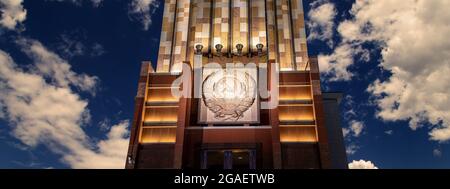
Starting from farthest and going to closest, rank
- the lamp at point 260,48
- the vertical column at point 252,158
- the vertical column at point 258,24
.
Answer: the vertical column at point 258,24, the lamp at point 260,48, the vertical column at point 252,158

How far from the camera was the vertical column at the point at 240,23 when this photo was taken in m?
19.3

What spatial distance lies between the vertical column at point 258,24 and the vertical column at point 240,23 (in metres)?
0.40

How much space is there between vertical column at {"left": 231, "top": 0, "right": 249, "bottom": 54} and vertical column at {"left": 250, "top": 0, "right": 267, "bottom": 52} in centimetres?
40

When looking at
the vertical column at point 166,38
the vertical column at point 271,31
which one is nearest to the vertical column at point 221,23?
the vertical column at point 271,31

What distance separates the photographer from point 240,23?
65.1 ft

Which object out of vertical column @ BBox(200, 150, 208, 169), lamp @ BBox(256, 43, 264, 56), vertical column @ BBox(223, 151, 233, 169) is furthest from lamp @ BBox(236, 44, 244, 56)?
vertical column @ BBox(200, 150, 208, 169)

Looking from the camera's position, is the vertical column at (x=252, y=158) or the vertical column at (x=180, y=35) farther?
the vertical column at (x=180, y=35)

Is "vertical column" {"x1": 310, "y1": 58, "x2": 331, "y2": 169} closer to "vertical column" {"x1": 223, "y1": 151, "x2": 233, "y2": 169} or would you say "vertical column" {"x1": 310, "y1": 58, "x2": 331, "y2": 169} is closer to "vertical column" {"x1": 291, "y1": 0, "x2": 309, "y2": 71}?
"vertical column" {"x1": 291, "y1": 0, "x2": 309, "y2": 71}

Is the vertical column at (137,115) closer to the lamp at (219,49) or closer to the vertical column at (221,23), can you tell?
the lamp at (219,49)

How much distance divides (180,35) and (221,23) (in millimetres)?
→ 2710
